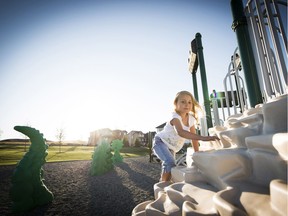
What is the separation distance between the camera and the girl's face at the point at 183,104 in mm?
2363

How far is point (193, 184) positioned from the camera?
1.35 meters

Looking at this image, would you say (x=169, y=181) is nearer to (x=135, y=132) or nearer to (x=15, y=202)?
(x=15, y=202)

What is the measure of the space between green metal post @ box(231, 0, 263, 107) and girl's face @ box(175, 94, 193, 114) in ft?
2.66

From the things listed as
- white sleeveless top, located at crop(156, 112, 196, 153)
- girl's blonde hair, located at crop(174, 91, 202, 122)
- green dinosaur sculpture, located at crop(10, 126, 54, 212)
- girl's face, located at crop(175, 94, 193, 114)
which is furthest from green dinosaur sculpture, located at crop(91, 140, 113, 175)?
girl's face, located at crop(175, 94, 193, 114)

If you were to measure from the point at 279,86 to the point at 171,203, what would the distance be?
1478 millimetres

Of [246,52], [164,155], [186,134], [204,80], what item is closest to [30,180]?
[164,155]

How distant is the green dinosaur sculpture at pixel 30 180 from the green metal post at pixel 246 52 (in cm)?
458

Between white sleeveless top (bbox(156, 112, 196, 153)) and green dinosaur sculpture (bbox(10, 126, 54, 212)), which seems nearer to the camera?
Answer: white sleeveless top (bbox(156, 112, 196, 153))

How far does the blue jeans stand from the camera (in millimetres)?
2174

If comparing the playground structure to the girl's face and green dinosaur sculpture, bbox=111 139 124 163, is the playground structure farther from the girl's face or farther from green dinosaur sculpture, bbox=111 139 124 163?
green dinosaur sculpture, bbox=111 139 124 163

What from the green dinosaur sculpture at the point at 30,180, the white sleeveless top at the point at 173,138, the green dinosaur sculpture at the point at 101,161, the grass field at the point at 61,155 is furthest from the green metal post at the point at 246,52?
the grass field at the point at 61,155

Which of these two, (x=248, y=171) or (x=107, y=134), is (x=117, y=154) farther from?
(x=107, y=134)

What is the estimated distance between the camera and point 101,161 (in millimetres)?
7445

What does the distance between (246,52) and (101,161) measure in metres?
7.00
